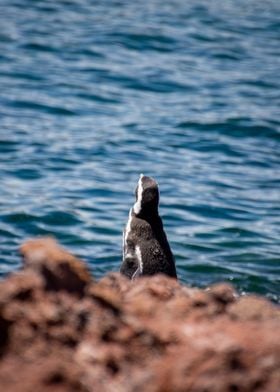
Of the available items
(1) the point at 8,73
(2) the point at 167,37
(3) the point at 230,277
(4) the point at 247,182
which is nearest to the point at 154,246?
(3) the point at 230,277

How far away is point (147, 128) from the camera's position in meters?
18.7

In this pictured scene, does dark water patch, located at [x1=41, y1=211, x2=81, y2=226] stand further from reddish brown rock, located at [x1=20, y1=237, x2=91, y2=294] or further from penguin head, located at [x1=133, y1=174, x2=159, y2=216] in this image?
reddish brown rock, located at [x1=20, y1=237, x2=91, y2=294]

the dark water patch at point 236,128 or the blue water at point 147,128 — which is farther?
the dark water patch at point 236,128

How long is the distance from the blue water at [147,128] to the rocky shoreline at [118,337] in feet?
21.7

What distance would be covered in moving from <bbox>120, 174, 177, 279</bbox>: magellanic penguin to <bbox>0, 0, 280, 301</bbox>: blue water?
1793 mm

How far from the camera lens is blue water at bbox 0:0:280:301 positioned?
13422 millimetres

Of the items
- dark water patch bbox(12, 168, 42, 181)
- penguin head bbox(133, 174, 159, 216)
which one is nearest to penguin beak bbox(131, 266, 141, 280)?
penguin head bbox(133, 174, 159, 216)

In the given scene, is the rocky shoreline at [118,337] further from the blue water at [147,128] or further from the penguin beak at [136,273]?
the blue water at [147,128]

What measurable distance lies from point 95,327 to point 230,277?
7.58 metres

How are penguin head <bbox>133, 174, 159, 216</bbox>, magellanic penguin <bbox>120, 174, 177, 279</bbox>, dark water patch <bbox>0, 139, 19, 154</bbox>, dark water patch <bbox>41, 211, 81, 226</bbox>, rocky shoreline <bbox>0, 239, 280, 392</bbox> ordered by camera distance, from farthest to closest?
1. dark water patch <bbox>0, 139, 19, 154</bbox>
2. dark water patch <bbox>41, 211, 81, 226</bbox>
3. penguin head <bbox>133, 174, 159, 216</bbox>
4. magellanic penguin <bbox>120, 174, 177, 279</bbox>
5. rocky shoreline <bbox>0, 239, 280, 392</bbox>

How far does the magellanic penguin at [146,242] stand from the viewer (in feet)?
31.5

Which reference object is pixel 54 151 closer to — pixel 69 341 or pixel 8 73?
pixel 8 73

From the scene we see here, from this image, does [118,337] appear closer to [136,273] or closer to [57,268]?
[57,268]

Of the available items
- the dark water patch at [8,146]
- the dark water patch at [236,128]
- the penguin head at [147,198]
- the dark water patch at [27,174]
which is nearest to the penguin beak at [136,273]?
the penguin head at [147,198]
